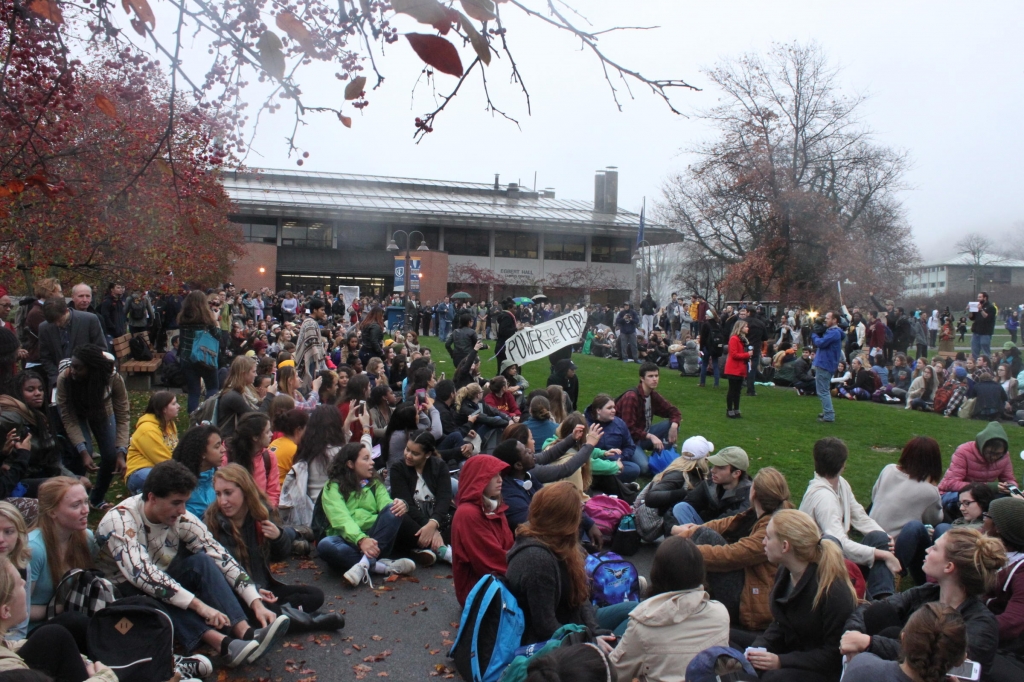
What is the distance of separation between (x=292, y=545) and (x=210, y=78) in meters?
4.43

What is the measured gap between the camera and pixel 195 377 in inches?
407

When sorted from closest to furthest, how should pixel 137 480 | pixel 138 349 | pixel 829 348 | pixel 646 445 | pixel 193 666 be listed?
pixel 193 666 → pixel 137 480 → pixel 646 445 → pixel 829 348 → pixel 138 349

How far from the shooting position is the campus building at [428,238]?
47.5 m

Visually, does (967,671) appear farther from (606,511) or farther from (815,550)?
(606,511)

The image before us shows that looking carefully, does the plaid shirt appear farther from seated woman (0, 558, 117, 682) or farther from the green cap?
seated woman (0, 558, 117, 682)

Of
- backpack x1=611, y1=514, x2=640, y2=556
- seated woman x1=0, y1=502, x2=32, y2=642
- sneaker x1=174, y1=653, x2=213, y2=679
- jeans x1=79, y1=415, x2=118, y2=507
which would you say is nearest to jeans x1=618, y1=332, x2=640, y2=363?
backpack x1=611, y1=514, x2=640, y2=556

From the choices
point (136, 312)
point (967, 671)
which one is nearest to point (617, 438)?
point (967, 671)

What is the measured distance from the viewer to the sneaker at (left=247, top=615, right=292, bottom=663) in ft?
15.4

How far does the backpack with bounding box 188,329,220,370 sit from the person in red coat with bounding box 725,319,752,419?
26.2 ft

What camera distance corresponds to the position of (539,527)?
15.4ft

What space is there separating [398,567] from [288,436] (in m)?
1.99

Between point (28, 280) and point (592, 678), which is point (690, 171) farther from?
point (592, 678)

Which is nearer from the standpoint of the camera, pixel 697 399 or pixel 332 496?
pixel 332 496

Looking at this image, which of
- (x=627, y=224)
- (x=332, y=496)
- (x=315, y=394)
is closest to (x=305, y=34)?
(x=332, y=496)
